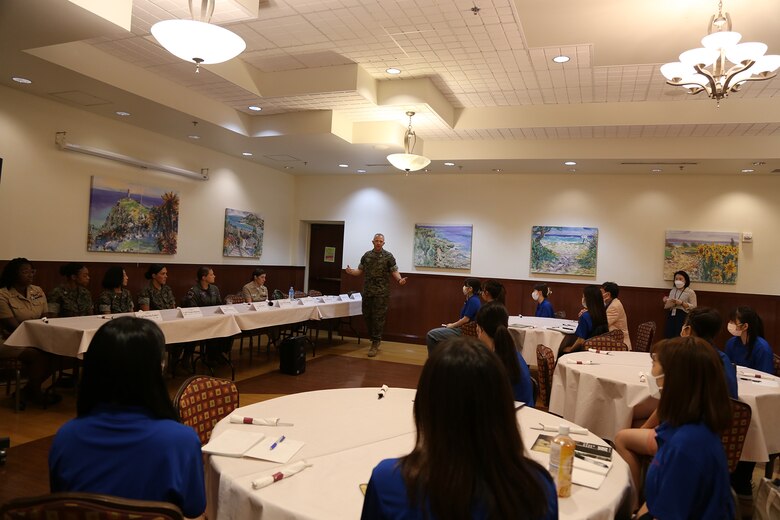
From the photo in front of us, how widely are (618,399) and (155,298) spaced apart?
5401 mm

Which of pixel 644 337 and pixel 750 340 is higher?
pixel 750 340

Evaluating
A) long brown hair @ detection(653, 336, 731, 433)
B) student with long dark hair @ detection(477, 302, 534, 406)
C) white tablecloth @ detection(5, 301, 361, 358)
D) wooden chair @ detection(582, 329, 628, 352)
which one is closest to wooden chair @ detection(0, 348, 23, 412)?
white tablecloth @ detection(5, 301, 361, 358)

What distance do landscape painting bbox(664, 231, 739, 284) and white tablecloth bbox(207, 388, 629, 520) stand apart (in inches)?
274

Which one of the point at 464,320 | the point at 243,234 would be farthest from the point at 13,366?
the point at 243,234

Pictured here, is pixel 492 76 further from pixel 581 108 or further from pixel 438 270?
pixel 438 270

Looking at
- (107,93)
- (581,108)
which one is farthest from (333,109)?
(581,108)

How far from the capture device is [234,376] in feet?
20.7

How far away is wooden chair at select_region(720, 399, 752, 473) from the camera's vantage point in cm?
277

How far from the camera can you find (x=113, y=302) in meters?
5.69

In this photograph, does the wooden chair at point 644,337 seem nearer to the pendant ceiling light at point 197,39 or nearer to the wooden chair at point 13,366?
the pendant ceiling light at point 197,39

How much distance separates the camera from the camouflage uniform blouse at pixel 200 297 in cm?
660

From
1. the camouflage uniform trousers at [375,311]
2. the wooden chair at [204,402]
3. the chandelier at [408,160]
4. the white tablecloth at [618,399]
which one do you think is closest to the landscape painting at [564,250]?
the camouflage uniform trousers at [375,311]

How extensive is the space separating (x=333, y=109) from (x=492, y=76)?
88.4 inches

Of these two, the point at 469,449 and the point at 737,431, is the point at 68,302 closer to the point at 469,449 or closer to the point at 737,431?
the point at 469,449
